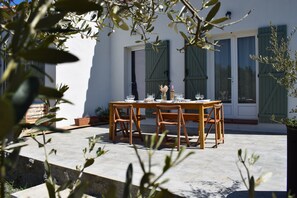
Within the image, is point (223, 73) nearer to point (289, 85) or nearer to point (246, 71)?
point (246, 71)

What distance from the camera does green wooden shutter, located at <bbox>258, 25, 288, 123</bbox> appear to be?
639cm

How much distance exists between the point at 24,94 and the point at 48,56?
0.08 metres

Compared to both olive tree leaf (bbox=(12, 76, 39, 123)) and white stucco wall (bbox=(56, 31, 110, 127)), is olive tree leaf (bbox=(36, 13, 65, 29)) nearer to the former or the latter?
olive tree leaf (bbox=(12, 76, 39, 123))

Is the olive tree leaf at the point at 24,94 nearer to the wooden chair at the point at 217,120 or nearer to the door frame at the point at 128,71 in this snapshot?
the wooden chair at the point at 217,120

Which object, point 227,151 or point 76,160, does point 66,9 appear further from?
point 227,151

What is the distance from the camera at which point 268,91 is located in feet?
21.5

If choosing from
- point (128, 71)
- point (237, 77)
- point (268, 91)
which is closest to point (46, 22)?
point (268, 91)

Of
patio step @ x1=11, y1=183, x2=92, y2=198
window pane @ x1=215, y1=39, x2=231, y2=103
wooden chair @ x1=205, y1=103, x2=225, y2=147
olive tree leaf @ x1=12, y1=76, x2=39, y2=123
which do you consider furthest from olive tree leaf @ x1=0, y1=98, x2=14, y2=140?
window pane @ x1=215, y1=39, x2=231, y2=103

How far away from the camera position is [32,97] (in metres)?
0.30

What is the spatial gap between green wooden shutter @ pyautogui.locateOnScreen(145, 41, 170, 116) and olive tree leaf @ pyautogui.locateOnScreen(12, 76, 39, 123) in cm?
778

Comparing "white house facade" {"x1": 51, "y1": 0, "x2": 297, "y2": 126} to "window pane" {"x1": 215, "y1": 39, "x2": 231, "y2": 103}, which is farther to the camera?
"window pane" {"x1": 215, "y1": 39, "x2": 231, "y2": 103}

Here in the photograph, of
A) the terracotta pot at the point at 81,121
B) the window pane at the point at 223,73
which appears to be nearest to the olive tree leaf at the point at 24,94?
the window pane at the point at 223,73

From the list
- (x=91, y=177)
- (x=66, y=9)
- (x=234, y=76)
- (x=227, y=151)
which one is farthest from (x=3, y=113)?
(x=234, y=76)

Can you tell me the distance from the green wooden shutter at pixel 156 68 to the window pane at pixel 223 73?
139 cm
